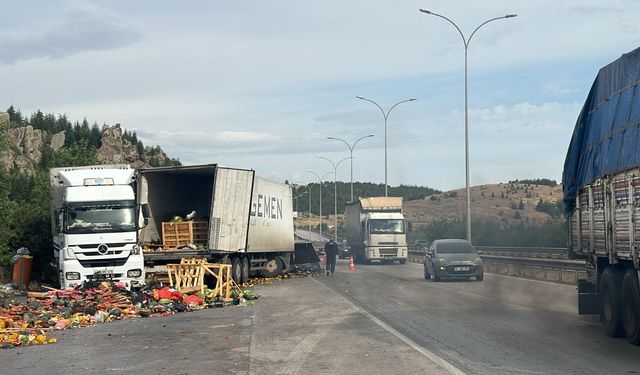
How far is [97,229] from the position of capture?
2336cm

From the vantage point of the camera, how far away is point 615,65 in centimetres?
1380

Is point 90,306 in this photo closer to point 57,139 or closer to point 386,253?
point 386,253

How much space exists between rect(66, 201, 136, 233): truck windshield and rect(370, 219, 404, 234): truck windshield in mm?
27099

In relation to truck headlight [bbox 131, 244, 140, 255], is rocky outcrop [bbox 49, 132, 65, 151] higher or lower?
higher

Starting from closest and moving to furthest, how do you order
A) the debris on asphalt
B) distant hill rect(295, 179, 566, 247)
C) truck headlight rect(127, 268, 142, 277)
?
the debris on asphalt → truck headlight rect(127, 268, 142, 277) → distant hill rect(295, 179, 566, 247)

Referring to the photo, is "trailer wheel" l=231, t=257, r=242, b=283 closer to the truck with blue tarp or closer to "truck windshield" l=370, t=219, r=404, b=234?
the truck with blue tarp

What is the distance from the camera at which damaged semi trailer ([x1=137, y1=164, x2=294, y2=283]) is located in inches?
1062

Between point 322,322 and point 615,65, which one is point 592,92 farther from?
point 322,322

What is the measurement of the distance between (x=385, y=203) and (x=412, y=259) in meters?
9.29

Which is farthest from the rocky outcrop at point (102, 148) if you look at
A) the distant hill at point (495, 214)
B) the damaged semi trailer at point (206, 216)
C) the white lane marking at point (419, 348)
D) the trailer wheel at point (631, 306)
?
the trailer wheel at point (631, 306)

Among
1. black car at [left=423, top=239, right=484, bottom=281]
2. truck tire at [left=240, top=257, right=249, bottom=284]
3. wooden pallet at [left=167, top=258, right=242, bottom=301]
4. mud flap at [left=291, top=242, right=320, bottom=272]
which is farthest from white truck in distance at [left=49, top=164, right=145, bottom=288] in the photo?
mud flap at [left=291, top=242, right=320, bottom=272]

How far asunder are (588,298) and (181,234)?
50.7 feet

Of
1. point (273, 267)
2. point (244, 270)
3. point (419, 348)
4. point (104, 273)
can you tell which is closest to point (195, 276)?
point (104, 273)

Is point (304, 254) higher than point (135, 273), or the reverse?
point (304, 254)
